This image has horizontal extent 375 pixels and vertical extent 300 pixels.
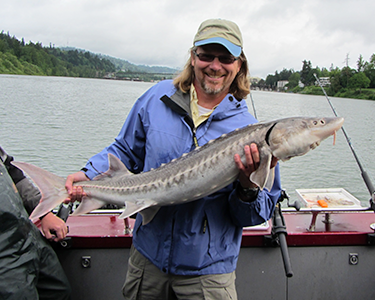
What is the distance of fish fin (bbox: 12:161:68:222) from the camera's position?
2.20 m

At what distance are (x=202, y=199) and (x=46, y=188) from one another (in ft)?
3.24

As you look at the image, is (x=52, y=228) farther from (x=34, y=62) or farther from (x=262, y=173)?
(x=34, y=62)

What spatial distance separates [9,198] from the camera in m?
2.01

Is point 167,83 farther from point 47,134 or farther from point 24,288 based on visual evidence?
point 47,134

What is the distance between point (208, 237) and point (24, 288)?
3.54 feet

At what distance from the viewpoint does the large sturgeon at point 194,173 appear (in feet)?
6.04

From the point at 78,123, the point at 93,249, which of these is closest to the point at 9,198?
the point at 93,249

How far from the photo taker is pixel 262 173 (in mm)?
1830

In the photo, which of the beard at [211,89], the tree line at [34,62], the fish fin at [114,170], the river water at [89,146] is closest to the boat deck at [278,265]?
the fish fin at [114,170]

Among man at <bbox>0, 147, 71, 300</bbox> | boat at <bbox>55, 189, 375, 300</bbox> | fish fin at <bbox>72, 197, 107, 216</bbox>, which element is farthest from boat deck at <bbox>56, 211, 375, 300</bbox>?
fish fin at <bbox>72, 197, 107, 216</bbox>

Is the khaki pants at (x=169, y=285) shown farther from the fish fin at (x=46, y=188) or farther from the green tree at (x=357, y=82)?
the green tree at (x=357, y=82)

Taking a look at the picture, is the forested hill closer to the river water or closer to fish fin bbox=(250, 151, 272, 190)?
the river water

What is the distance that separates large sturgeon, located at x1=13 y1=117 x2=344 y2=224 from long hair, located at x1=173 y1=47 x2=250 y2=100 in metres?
0.49

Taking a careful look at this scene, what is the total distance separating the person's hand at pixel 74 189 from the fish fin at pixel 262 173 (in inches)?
45.0
